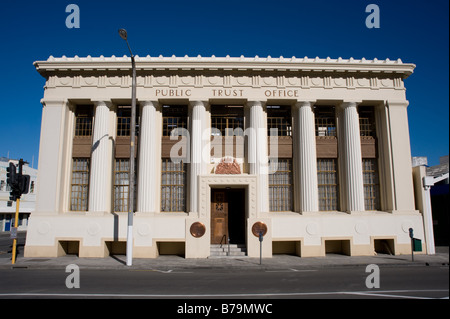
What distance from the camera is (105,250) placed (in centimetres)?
1698

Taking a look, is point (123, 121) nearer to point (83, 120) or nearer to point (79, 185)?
point (83, 120)

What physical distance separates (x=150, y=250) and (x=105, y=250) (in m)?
2.44

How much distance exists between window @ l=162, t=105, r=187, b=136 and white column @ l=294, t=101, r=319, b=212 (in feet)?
21.5

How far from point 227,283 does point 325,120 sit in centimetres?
1227

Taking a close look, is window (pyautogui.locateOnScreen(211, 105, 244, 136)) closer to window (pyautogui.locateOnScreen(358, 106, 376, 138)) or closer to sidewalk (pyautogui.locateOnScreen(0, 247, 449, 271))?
window (pyautogui.locateOnScreen(358, 106, 376, 138))

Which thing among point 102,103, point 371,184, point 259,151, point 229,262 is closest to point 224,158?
point 259,151

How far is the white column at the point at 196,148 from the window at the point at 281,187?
4077 mm

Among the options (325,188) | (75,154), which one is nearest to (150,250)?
(75,154)

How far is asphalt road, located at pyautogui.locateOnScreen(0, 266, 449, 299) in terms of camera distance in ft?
29.2

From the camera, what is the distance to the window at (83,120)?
1889 centimetres

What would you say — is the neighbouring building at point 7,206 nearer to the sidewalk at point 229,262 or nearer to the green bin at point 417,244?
the sidewalk at point 229,262

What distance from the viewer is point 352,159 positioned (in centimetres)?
1780

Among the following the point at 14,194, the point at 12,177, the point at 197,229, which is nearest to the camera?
the point at 12,177
